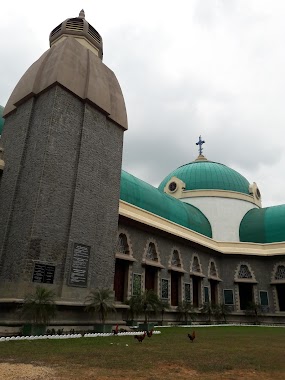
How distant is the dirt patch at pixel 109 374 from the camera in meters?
5.87

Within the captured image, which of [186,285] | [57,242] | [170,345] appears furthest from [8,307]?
[186,285]

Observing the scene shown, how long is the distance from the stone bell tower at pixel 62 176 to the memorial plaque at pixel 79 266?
42 mm

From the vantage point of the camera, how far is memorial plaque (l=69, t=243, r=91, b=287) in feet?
46.8

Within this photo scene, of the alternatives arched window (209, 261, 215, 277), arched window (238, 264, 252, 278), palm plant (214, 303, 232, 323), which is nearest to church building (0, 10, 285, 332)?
arched window (209, 261, 215, 277)

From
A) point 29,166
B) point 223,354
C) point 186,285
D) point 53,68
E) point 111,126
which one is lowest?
point 223,354

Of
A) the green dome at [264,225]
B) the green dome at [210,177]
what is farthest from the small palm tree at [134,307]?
the green dome at [210,177]

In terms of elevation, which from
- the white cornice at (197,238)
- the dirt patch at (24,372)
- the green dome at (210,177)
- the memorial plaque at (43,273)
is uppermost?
the green dome at (210,177)

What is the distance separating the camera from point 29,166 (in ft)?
50.2

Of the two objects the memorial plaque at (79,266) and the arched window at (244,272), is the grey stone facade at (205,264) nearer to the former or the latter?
the arched window at (244,272)

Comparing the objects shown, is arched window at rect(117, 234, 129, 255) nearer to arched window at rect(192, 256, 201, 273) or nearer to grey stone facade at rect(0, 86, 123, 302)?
grey stone facade at rect(0, 86, 123, 302)

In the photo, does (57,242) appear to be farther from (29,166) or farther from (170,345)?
(170,345)

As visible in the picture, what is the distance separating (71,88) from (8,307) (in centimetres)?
1036

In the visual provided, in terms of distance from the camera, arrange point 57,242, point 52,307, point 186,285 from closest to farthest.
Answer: point 52,307
point 57,242
point 186,285

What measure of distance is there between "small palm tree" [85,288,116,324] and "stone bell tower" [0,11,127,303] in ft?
1.97
